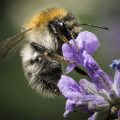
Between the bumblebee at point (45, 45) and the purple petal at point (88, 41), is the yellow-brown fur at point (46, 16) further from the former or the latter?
the purple petal at point (88, 41)

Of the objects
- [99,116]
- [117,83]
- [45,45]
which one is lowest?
[99,116]

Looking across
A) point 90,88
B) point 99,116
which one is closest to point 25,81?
point 90,88

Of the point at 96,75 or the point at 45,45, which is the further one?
the point at 45,45

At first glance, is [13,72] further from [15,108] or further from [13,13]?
[13,13]

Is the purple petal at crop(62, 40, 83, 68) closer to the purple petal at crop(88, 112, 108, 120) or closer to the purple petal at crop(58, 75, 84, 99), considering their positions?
the purple petal at crop(58, 75, 84, 99)

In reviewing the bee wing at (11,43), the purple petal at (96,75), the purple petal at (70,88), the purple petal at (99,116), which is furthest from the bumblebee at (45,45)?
the purple petal at (99,116)

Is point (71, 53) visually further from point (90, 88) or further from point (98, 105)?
point (98, 105)

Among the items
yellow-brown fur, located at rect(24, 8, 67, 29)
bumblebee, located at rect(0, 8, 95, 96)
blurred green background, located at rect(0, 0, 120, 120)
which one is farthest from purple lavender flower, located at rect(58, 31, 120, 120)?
blurred green background, located at rect(0, 0, 120, 120)
